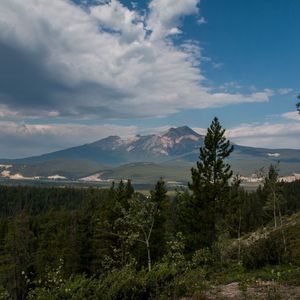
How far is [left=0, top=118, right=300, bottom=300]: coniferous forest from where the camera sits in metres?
10.6

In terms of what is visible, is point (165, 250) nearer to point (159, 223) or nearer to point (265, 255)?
→ point (159, 223)

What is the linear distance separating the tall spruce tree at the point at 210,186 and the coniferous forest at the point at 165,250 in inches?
4.0

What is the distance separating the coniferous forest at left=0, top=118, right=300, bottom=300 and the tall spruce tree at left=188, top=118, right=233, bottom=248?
0.10 metres

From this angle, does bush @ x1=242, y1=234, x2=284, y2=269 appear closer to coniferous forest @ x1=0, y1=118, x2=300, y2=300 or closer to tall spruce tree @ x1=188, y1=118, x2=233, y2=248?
coniferous forest @ x1=0, y1=118, x2=300, y2=300

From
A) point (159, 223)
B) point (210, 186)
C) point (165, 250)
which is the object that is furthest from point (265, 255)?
point (159, 223)

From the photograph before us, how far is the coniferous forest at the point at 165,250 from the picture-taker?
10.6 metres

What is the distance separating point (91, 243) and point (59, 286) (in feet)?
155

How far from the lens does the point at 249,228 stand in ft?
360

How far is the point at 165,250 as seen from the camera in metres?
46.5

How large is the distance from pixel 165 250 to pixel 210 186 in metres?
13.1

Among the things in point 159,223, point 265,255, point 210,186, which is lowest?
point 159,223

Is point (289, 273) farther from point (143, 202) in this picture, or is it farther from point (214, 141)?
point (214, 141)

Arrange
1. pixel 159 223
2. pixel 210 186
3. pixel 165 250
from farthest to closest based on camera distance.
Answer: pixel 159 223
pixel 165 250
pixel 210 186

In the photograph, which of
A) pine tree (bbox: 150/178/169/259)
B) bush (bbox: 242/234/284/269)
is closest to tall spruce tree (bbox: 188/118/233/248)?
pine tree (bbox: 150/178/169/259)
